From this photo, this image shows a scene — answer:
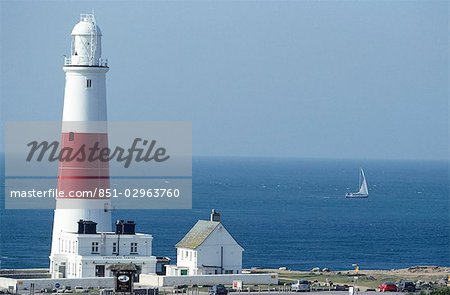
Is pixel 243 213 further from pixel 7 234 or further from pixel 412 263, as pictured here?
pixel 412 263

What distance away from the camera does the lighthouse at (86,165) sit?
63.5m

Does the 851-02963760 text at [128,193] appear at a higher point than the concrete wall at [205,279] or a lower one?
higher

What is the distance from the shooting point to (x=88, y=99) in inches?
2507

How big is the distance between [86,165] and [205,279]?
7.39m

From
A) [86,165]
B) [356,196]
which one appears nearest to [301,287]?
[86,165]

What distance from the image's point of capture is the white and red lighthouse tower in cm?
6375

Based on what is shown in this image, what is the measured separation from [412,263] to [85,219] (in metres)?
37.8

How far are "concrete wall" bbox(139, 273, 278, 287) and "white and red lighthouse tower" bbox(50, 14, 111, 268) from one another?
185 inches

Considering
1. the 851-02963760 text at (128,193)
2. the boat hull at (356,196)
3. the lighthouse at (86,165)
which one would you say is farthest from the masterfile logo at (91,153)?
the boat hull at (356,196)

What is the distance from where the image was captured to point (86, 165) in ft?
210

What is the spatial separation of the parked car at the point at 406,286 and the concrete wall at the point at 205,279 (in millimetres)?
5239

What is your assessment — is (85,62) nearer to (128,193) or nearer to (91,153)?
(91,153)

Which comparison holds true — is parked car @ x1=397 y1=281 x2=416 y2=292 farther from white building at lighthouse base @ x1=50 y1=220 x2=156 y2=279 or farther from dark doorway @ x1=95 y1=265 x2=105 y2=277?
dark doorway @ x1=95 y1=265 x2=105 y2=277

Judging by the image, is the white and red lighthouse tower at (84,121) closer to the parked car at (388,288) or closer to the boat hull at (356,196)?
the parked car at (388,288)
